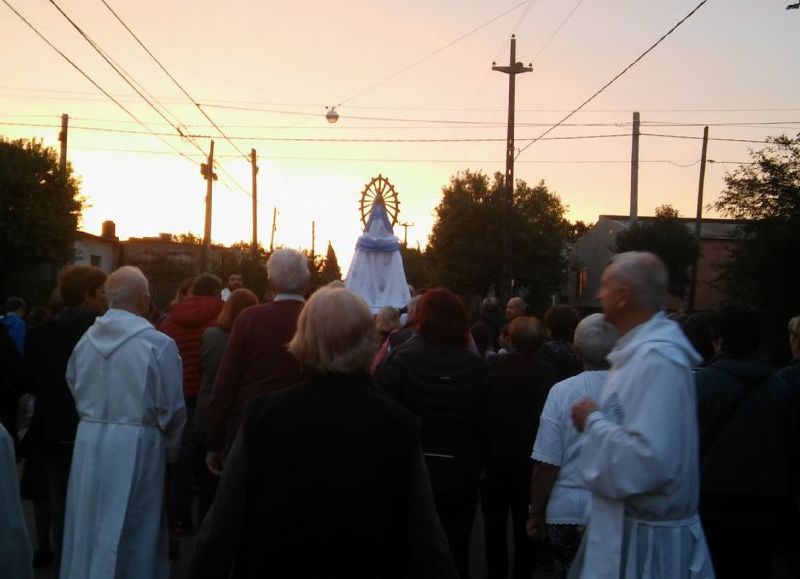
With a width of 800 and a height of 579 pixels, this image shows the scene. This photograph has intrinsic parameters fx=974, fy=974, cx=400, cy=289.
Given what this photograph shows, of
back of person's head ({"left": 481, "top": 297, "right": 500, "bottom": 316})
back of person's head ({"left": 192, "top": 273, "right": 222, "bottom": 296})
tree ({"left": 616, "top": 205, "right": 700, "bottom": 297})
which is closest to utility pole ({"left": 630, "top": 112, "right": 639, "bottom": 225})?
tree ({"left": 616, "top": 205, "right": 700, "bottom": 297})

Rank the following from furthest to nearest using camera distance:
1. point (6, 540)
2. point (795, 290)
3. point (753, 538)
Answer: point (795, 290) → point (753, 538) → point (6, 540)

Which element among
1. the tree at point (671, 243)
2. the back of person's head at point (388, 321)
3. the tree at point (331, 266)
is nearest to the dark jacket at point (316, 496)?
the back of person's head at point (388, 321)

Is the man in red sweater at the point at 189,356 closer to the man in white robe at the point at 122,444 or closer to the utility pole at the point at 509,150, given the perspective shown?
the man in white robe at the point at 122,444

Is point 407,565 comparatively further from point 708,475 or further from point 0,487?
point 708,475

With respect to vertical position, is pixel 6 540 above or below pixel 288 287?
below

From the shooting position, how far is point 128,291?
575 cm

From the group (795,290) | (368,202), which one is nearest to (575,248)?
(795,290)

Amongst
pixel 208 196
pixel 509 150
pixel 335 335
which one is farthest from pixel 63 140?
pixel 335 335

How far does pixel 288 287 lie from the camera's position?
20.6ft

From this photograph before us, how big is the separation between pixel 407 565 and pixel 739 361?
274 centimetres

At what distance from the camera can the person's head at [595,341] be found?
534 cm

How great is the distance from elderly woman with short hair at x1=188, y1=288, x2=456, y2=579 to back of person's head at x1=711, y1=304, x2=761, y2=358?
8.97ft

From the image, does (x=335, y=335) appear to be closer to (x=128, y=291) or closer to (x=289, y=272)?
(x=128, y=291)

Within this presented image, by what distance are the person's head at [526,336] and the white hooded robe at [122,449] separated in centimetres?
246
